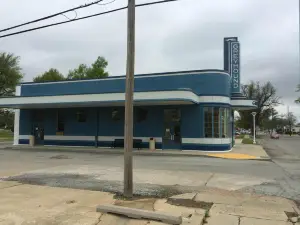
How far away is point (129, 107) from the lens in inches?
328

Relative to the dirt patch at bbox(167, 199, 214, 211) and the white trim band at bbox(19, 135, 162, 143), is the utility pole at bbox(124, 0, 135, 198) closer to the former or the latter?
the dirt patch at bbox(167, 199, 214, 211)

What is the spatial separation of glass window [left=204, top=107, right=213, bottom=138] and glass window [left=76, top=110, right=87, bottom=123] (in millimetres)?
10249

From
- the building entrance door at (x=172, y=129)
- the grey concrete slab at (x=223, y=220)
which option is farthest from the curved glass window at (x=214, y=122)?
the grey concrete slab at (x=223, y=220)

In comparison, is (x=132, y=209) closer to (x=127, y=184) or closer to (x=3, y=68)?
(x=127, y=184)

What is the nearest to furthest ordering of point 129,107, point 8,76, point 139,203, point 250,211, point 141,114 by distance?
point 250,211
point 139,203
point 129,107
point 141,114
point 8,76

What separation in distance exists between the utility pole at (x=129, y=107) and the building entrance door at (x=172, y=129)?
54.0ft

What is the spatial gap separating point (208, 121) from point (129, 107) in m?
16.5

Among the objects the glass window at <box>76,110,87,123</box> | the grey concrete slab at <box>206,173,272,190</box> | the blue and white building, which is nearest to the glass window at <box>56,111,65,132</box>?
the blue and white building

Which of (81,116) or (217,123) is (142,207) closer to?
(217,123)

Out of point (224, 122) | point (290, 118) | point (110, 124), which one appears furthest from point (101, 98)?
point (290, 118)

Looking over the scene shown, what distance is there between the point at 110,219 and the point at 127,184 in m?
1.68

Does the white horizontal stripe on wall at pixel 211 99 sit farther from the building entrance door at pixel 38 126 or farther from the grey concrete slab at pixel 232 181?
the building entrance door at pixel 38 126

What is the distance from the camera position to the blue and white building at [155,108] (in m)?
23.8

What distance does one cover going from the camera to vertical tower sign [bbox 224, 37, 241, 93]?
27.2m
